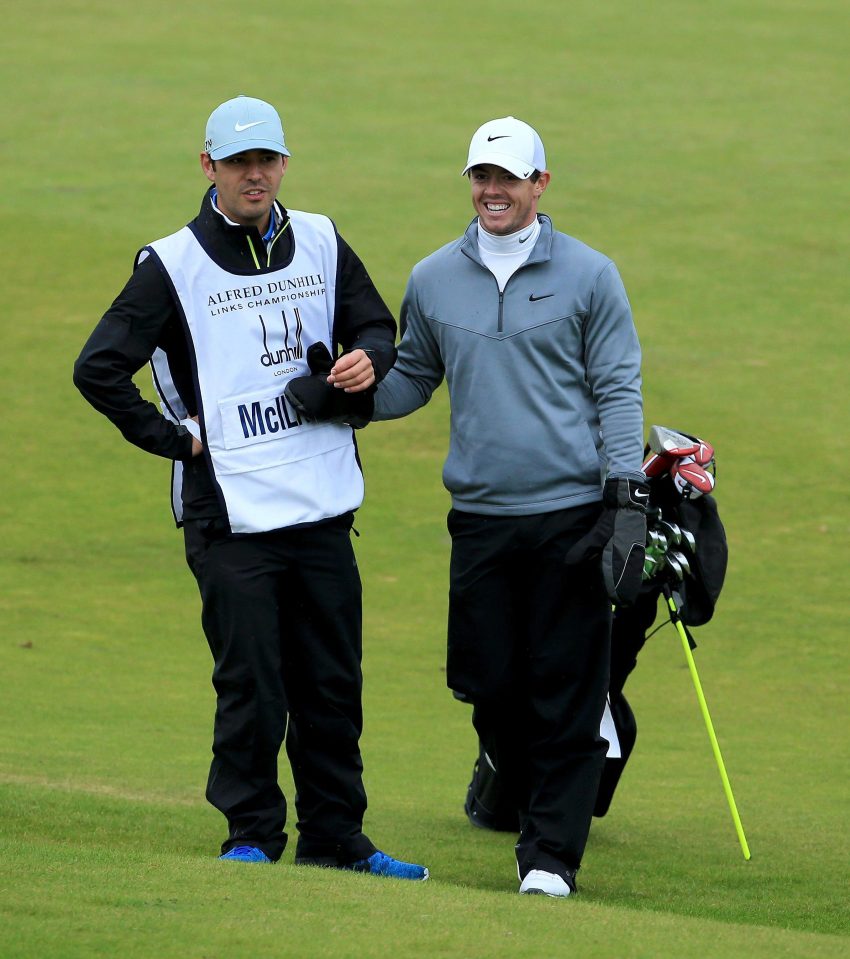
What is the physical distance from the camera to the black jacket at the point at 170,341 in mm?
5328

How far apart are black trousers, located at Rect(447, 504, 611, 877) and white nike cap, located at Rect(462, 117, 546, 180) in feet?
3.54

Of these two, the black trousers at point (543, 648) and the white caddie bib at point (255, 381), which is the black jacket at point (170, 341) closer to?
the white caddie bib at point (255, 381)

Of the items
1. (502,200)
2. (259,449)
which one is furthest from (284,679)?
(502,200)

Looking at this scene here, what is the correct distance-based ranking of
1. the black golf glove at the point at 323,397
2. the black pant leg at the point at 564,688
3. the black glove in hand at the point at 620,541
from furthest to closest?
the black pant leg at the point at 564,688
the black golf glove at the point at 323,397
the black glove in hand at the point at 620,541

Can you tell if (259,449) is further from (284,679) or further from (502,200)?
(502,200)

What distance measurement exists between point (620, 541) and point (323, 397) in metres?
1.00

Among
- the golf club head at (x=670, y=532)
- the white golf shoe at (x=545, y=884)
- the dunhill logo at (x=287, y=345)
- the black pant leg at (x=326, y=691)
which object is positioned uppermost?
the dunhill logo at (x=287, y=345)

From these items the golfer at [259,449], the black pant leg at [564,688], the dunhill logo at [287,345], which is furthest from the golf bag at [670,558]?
the dunhill logo at [287,345]

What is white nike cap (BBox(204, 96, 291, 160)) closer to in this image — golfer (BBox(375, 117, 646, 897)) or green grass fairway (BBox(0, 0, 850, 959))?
golfer (BBox(375, 117, 646, 897))

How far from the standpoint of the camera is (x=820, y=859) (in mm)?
6238

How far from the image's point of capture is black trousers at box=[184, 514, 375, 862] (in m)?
5.39

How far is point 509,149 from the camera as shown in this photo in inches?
217

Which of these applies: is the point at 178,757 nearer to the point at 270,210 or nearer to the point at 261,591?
the point at 261,591

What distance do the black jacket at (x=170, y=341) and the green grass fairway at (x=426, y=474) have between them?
122cm
